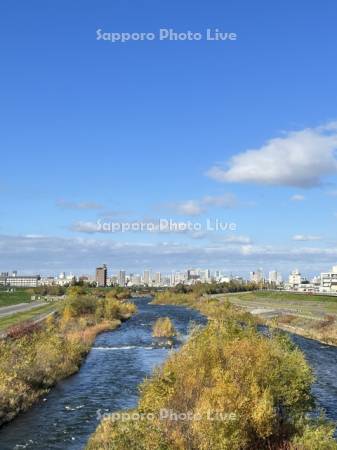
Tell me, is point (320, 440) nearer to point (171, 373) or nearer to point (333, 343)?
point (171, 373)

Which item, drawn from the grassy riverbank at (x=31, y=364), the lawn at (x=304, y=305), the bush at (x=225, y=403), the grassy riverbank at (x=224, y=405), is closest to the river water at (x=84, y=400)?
the grassy riverbank at (x=31, y=364)

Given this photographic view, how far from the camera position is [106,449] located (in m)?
21.4

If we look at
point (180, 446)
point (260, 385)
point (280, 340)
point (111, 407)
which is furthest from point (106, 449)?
point (111, 407)

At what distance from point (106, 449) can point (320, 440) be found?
8.19 m

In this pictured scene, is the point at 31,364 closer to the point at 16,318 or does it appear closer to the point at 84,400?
the point at 84,400

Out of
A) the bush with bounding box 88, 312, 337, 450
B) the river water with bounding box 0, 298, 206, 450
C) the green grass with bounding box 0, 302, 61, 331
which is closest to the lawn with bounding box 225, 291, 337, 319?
the green grass with bounding box 0, 302, 61, 331

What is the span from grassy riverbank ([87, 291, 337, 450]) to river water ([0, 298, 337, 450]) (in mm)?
5986

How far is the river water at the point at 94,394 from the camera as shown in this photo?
30.1 m

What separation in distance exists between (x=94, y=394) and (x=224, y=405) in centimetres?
2234

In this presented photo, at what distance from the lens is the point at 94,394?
4150 cm

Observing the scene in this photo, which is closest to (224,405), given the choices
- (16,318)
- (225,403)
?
(225,403)

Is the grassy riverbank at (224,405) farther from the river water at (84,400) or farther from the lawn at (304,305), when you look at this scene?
the lawn at (304,305)

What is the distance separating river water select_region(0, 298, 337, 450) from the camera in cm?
3012

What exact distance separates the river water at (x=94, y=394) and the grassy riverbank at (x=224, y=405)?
5986 mm
